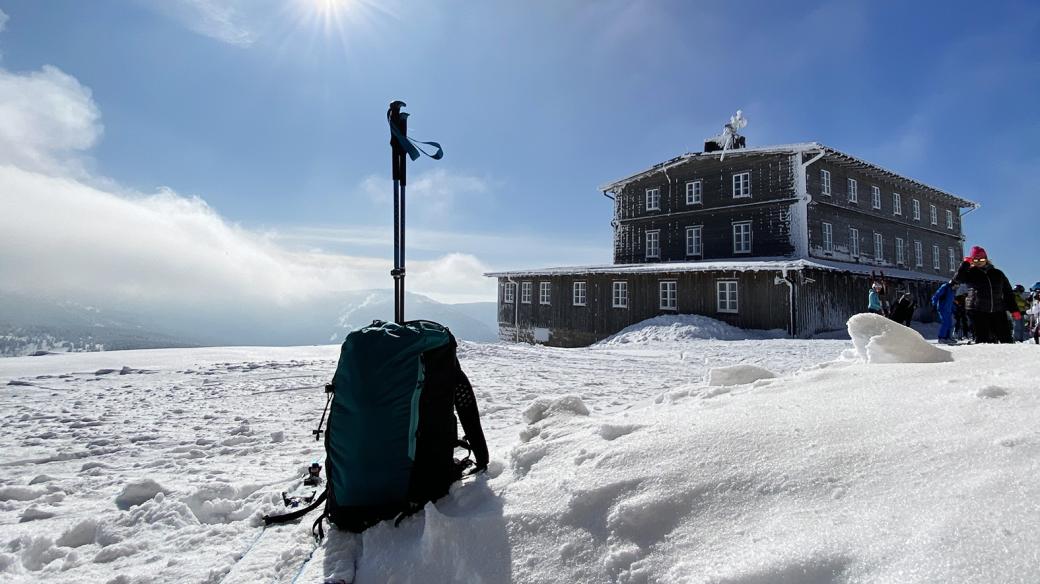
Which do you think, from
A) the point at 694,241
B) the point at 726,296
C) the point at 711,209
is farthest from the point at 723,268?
the point at 711,209

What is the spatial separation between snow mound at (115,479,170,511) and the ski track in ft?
0.03

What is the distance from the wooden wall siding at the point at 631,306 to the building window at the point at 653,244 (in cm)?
415

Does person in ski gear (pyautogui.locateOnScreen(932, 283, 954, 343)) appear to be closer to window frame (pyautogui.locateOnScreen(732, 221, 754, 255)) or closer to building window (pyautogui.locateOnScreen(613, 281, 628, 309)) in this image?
window frame (pyautogui.locateOnScreen(732, 221, 754, 255))

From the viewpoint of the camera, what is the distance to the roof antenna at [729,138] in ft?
77.3

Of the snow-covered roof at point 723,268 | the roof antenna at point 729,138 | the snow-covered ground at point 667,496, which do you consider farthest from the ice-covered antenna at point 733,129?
the snow-covered ground at point 667,496

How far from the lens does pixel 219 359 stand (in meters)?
9.62

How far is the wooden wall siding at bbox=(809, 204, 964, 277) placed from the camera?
803 inches

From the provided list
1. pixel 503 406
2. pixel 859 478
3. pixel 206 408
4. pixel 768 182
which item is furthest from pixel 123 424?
pixel 768 182

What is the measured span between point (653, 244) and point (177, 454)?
75.4 ft

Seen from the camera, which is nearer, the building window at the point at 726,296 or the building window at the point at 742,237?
the building window at the point at 726,296

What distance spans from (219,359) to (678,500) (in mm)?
10430

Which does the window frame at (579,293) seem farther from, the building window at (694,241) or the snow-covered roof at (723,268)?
the building window at (694,241)

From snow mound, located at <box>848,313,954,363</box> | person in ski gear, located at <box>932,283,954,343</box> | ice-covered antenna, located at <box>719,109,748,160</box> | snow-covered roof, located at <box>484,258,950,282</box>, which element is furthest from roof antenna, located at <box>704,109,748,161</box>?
snow mound, located at <box>848,313,954,363</box>

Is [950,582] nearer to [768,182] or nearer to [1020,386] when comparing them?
[1020,386]
